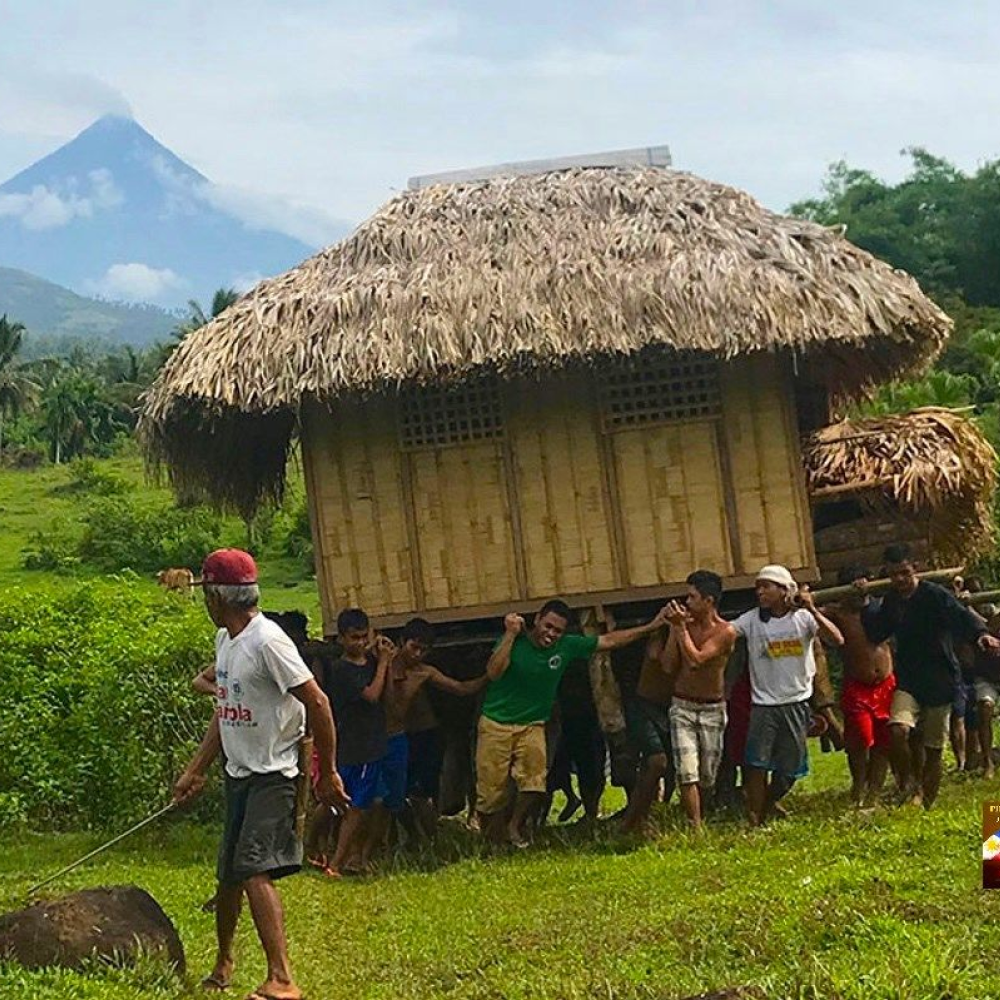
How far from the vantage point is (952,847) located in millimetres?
6895

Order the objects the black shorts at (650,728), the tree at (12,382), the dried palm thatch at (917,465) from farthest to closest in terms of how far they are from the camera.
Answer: the tree at (12,382), the dried palm thatch at (917,465), the black shorts at (650,728)

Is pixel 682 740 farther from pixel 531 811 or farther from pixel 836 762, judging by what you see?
pixel 836 762

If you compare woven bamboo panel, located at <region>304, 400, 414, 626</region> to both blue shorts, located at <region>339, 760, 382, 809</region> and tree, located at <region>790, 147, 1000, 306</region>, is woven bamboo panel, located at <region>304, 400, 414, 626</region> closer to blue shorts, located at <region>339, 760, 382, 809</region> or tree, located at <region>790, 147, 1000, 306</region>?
blue shorts, located at <region>339, 760, 382, 809</region>

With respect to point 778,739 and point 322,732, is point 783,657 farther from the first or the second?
point 322,732

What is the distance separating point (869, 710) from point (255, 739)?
5023 mm

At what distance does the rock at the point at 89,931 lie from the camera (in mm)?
5781

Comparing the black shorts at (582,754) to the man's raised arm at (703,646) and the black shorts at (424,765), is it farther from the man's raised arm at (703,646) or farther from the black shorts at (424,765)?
the man's raised arm at (703,646)

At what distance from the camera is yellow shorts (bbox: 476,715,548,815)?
9.57 m

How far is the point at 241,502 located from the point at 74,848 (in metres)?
3.16

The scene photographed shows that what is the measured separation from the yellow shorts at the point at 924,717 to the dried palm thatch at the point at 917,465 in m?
2.32

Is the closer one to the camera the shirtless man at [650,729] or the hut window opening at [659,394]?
the shirtless man at [650,729]

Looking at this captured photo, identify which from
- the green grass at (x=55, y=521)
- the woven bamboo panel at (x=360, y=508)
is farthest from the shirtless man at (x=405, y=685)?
the green grass at (x=55, y=521)

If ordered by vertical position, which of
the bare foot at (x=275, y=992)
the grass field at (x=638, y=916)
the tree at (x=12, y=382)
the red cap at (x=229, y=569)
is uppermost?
the tree at (x=12, y=382)

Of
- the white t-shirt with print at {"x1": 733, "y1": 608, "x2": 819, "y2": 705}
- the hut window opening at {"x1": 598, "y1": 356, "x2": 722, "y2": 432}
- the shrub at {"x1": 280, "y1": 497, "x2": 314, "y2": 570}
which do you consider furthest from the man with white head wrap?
the shrub at {"x1": 280, "y1": 497, "x2": 314, "y2": 570}
